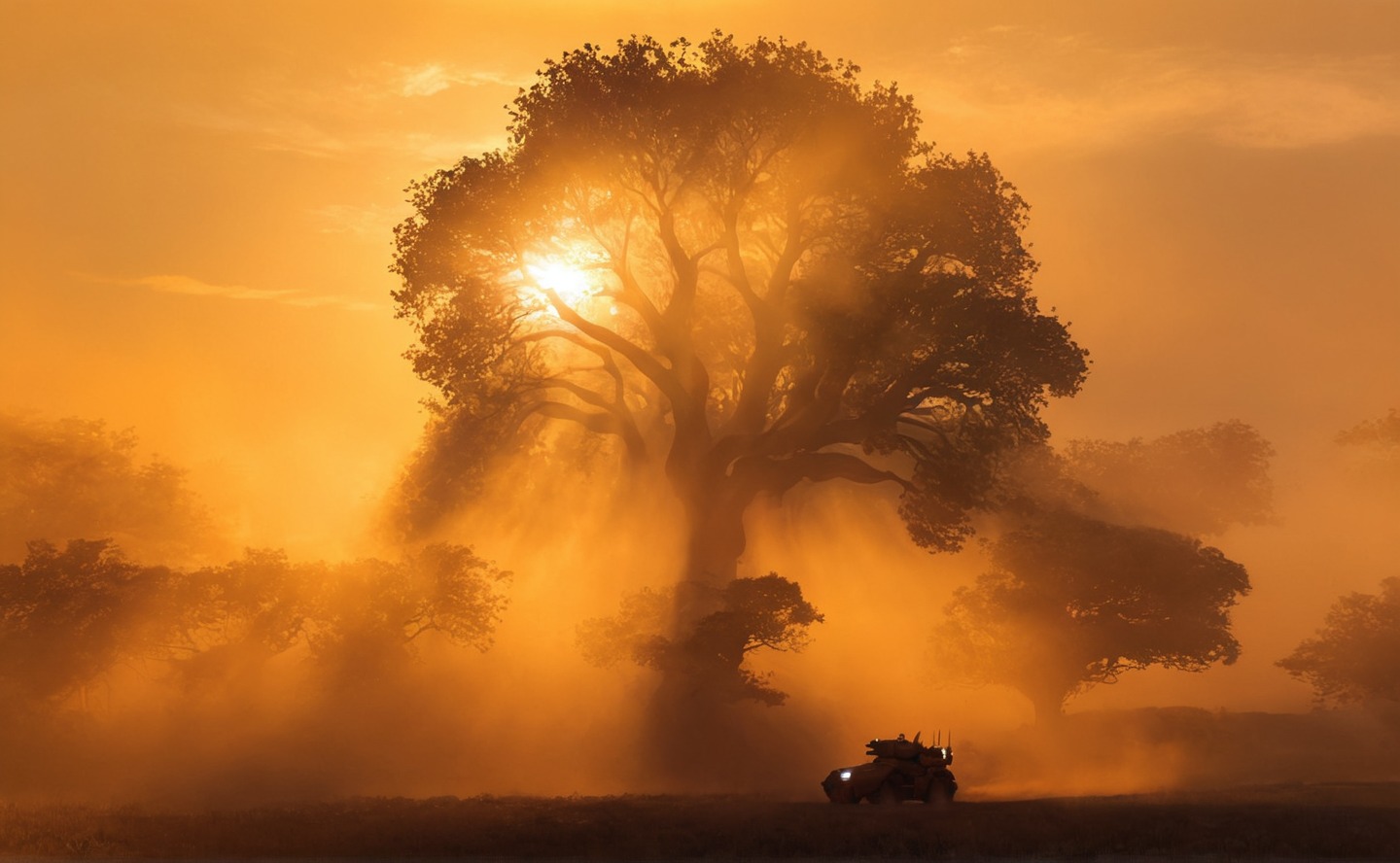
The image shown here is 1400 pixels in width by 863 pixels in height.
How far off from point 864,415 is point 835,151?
10616 mm

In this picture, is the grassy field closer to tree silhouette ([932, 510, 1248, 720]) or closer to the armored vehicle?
the armored vehicle

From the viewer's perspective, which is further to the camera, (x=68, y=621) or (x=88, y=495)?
(x=88, y=495)

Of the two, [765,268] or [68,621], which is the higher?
[765,268]

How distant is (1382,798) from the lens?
161 feet

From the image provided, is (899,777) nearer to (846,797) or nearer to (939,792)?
(939,792)

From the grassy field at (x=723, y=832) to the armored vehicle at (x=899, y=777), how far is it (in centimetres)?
177

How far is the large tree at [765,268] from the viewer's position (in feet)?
207

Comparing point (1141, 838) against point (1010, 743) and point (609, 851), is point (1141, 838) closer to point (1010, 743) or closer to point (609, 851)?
point (609, 851)

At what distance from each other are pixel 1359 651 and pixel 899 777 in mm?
35134

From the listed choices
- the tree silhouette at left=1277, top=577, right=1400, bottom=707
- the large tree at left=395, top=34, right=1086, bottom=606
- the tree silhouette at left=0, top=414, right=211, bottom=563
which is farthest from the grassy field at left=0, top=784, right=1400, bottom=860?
the tree silhouette at left=0, top=414, right=211, bottom=563

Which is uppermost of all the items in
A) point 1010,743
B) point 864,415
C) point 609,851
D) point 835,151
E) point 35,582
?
point 835,151

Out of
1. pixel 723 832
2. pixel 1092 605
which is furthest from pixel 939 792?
pixel 1092 605

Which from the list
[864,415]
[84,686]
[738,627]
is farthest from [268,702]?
[864,415]

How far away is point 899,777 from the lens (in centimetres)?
4659
